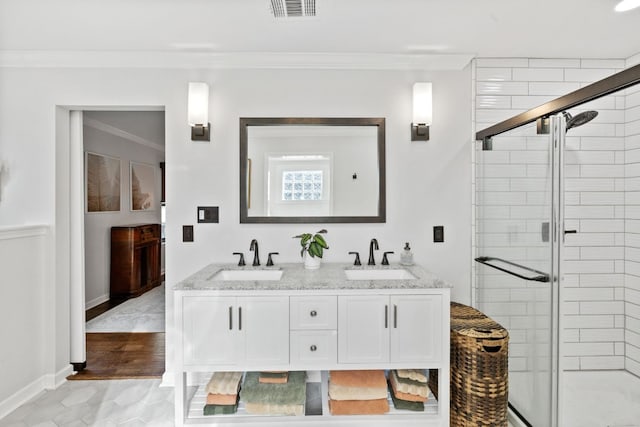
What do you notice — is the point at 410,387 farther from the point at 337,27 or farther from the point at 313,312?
the point at 337,27

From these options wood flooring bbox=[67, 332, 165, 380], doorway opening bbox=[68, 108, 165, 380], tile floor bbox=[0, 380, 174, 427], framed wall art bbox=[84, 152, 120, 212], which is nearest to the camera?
tile floor bbox=[0, 380, 174, 427]

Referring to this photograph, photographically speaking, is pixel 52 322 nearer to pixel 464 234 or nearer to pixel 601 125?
pixel 464 234

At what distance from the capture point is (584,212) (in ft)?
6.41

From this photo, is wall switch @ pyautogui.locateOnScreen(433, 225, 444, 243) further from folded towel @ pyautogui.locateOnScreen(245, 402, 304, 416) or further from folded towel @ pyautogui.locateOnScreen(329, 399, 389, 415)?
folded towel @ pyautogui.locateOnScreen(245, 402, 304, 416)

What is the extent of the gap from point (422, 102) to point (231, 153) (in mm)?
1350

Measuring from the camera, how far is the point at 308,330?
1.90m

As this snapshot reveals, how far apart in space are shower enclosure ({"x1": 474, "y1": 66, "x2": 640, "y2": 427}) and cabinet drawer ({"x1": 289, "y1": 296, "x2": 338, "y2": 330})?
1.07 metres

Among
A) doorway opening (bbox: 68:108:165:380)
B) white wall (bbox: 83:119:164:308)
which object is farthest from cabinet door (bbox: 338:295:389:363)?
white wall (bbox: 83:119:164:308)

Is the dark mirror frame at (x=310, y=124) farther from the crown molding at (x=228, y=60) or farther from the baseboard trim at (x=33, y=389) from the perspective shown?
the baseboard trim at (x=33, y=389)

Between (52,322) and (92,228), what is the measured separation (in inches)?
79.3

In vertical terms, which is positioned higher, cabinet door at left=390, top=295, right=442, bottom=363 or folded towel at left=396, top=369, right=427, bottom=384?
cabinet door at left=390, top=295, right=442, bottom=363

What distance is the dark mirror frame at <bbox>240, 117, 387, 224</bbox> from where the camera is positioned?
244 centimetres

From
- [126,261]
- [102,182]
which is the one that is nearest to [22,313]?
[126,261]

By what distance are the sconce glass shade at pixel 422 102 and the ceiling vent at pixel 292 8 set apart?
2.89 ft
